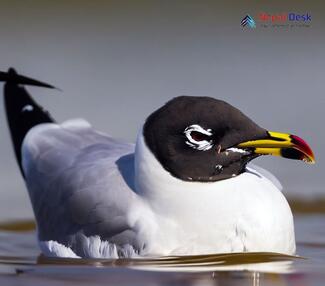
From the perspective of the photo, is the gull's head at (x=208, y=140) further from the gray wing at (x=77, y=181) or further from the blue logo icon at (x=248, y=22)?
the blue logo icon at (x=248, y=22)

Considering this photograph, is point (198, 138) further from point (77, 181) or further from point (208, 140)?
point (77, 181)

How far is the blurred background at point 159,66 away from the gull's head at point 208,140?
67.0 inches

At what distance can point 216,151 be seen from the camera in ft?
21.0

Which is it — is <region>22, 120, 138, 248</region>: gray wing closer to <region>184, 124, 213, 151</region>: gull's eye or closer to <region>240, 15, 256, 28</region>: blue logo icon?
<region>184, 124, 213, 151</region>: gull's eye

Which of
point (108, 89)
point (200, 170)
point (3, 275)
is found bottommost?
point (3, 275)

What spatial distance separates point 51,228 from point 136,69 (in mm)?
3851

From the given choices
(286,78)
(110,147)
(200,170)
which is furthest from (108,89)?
(200,170)

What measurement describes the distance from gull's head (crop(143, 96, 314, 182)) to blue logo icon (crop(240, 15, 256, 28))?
18.0ft

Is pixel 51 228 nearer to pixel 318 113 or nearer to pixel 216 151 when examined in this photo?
pixel 216 151

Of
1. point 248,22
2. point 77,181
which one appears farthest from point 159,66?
point 77,181

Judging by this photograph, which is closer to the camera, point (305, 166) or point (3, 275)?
point (3, 275)

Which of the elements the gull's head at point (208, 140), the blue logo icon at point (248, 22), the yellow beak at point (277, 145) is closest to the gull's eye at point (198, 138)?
the gull's head at point (208, 140)

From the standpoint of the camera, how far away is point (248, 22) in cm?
1196

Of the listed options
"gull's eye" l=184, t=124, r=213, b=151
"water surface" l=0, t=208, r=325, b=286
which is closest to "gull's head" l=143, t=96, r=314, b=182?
"gull's eye" l=184, t=124, r=213, b=151
